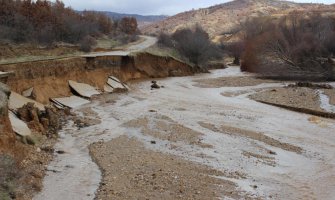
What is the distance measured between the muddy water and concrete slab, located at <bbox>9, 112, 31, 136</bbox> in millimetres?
1263

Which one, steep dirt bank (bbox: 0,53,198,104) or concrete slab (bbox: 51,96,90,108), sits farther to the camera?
steep dirt bank (bbox: 0,53,198,104)

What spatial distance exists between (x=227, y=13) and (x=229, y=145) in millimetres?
135666

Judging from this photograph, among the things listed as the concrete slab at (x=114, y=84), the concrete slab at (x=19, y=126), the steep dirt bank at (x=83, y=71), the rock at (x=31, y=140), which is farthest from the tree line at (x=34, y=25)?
the rock at (x=31, y=140)

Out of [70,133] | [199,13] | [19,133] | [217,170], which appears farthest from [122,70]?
[199,13]

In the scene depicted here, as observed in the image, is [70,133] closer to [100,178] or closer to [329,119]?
[100,178]

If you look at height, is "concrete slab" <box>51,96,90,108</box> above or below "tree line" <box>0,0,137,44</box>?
below

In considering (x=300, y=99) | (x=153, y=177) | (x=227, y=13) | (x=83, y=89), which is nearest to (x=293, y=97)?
(x=300, y=99)

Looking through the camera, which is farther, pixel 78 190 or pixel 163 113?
pixel 163 113

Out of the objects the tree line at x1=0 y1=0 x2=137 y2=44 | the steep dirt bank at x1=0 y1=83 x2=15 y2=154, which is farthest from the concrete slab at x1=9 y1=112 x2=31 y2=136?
the tree line at x1=0 y1=0 x2=137 y2=44

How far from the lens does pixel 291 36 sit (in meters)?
45.7

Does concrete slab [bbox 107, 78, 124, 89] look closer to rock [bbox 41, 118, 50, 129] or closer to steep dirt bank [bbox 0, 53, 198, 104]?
steep dirt bank [bbox 0, 53, 198, 104]

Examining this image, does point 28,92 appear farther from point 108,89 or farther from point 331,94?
point 331,94

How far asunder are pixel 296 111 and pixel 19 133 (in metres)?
14.9

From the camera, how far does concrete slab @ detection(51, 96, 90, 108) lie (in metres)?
24.8
